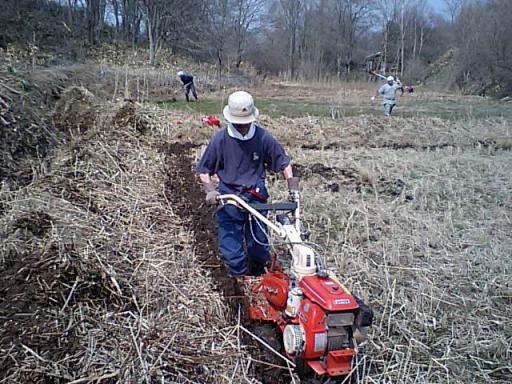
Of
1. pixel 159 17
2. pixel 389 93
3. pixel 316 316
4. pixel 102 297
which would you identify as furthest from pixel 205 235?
pixel 159 17

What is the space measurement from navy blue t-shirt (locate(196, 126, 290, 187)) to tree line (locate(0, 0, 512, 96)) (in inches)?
989

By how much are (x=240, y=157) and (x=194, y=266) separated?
1247mm

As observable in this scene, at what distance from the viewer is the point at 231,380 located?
3.23 metres

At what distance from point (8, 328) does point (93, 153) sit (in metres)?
4.71

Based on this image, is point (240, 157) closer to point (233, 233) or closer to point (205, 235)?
point (233, 233)

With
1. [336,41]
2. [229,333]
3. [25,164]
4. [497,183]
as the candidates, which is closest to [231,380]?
[229,333]

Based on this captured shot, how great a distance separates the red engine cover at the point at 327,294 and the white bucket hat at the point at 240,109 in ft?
4.83

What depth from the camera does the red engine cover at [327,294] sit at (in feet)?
9.23

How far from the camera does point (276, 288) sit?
11.7ft

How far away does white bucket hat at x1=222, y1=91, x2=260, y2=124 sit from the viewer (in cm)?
398

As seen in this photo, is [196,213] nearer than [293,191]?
No

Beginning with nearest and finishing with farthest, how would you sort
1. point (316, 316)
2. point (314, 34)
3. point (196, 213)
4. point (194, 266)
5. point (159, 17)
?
point (316, 316)
point (194, 266)
point (196, 213)
point (159, 17)
point (314, 34)

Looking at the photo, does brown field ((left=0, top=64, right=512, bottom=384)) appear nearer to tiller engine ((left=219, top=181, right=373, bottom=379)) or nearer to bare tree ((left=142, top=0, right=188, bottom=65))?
tiller engine ((left=219, top=181, right=373, bottom=379))

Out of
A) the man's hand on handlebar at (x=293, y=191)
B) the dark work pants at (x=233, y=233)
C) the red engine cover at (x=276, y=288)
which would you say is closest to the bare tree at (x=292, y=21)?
the dark work pants at (x=233, y=233)
